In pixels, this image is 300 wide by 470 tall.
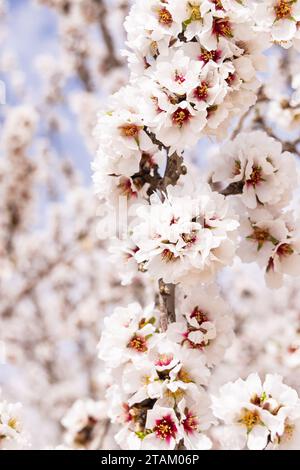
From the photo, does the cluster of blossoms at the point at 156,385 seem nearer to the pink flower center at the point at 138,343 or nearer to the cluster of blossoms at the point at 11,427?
the pink flower center at the point at 138,343

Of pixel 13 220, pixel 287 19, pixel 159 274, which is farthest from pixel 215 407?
pixel 13 220

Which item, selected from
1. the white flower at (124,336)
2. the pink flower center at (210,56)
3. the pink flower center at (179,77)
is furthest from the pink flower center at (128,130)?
the white flower at (124,336)

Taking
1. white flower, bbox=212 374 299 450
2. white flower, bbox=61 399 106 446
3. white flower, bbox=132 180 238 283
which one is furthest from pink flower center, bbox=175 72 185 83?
white flower, bbox=61 399 106 446

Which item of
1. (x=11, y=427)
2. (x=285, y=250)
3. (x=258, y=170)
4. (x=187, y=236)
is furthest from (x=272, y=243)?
(x=11, y=427)

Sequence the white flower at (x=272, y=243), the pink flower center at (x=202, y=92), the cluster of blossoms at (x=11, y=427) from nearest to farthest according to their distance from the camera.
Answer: the pink flower center at (x=202, y=92) < the cluster of blossoms at (x=11, y=427) < the white flower at (x=272, y=243)

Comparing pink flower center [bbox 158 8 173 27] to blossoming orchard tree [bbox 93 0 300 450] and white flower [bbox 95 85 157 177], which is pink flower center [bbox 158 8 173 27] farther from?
white flower [bbox 95 85 157 177]

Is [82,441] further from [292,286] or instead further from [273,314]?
[273,314]

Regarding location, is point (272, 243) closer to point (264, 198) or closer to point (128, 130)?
point (264, 198)
